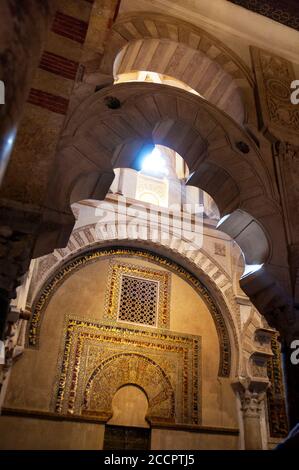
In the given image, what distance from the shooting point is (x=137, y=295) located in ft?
21.0

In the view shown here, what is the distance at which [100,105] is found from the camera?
125 inches

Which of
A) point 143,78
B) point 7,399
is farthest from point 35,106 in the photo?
point 143,78

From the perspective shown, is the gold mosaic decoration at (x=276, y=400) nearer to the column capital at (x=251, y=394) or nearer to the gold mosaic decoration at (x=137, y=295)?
the column capital at (x=251, y=394)

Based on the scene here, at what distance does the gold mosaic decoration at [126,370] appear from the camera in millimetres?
5422

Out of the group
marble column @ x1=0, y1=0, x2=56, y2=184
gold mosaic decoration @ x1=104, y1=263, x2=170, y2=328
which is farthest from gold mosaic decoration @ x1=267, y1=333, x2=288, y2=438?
marble column @ x1=0, y1=0, x2=56, y2=184

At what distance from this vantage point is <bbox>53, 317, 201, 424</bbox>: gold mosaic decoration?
542cm

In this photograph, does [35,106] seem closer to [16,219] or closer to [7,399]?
[16,219]

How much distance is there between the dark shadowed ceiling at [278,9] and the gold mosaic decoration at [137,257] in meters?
3.79

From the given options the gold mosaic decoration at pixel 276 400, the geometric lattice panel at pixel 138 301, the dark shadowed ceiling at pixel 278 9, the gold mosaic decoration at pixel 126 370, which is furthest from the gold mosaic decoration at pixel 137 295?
the dark shadowed ceiling at pixel 278 9

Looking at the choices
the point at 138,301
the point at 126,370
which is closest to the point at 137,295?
the point at 138,301

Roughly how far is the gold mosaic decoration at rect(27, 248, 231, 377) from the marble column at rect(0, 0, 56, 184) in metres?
4.82

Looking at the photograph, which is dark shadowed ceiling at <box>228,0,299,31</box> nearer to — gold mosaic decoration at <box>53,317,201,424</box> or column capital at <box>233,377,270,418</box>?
gold mosaic decoration at <box>53,317,201,424</box>

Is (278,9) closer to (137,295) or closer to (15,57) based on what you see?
(137,295)
